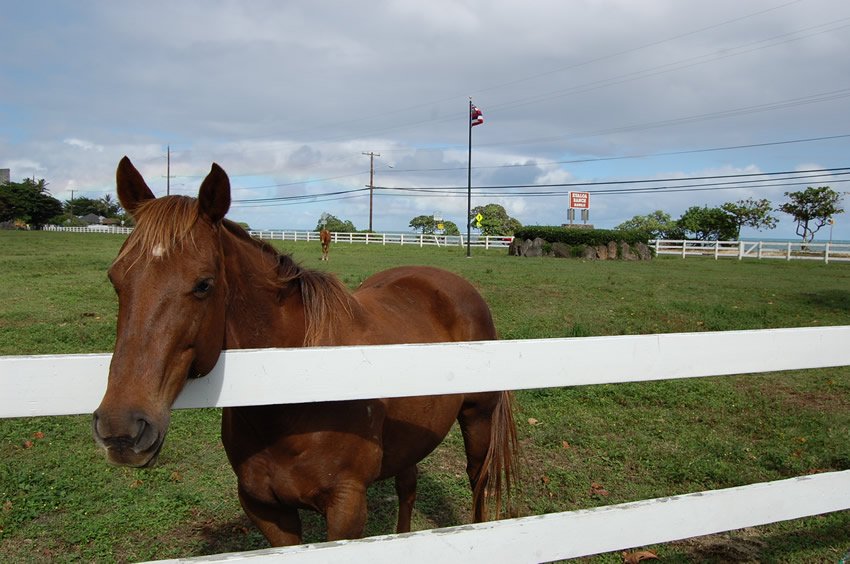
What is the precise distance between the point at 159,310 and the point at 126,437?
0.39 m

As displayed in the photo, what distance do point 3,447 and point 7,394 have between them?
455 centimetres

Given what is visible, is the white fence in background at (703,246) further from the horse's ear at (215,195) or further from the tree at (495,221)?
the tree at (495,221)

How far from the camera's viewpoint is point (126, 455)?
5.45ft

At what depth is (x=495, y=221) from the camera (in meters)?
84.8

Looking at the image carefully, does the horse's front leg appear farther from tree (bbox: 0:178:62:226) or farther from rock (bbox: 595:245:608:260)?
tree (bbox: 0:178:62:226)

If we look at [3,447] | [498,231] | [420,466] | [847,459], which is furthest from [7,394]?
[498,231]

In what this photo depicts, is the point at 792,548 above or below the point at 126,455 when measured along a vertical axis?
below

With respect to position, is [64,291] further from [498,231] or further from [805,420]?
[498,231]

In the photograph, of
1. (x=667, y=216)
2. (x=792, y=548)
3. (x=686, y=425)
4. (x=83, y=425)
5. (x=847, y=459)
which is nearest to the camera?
(x=792, y=548)

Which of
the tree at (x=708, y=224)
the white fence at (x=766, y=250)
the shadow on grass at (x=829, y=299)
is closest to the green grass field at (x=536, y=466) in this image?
the shadow on grass at (x=829, y=299)

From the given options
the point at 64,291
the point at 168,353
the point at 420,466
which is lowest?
the point at 420,466

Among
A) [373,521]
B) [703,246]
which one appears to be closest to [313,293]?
[373,521]

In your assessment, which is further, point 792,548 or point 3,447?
point 3,447

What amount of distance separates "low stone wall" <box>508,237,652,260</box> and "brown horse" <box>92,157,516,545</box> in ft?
97.1
